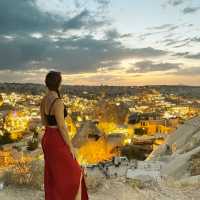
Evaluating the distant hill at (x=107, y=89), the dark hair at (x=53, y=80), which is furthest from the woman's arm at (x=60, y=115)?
the distant hill at (x=107, y=89)

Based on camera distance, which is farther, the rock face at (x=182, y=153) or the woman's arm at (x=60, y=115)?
the rock face at (x=182, y=153)

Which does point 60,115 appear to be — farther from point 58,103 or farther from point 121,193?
point 121,193

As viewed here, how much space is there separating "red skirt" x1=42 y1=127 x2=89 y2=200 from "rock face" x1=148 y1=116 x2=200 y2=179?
648 cm

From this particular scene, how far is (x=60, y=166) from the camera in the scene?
5.02 m

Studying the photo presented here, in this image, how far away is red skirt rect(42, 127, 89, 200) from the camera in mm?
4957

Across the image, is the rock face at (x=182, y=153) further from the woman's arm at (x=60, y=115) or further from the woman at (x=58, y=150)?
the woman's arm at (x=60, y=115)

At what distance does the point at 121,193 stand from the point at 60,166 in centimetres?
304

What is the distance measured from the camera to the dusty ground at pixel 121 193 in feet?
25.0

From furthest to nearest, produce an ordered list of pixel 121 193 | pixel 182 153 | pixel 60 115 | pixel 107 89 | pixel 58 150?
pixel 107 89, pixel 182 153, pixel 121 193, pixel 58 150, pixel 60 115

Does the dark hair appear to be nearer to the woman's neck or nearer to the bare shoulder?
the woman's neck

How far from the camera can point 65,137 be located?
4.88m

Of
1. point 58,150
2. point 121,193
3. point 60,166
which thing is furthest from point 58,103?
point 121,193

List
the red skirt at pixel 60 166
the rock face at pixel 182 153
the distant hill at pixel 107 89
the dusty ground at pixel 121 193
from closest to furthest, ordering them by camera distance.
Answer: the red skirt at pixel 60 166 < the dusty ground at pixel 121 193 < the rock face at pixel 182 153 < the distant hill at pixel 107 89

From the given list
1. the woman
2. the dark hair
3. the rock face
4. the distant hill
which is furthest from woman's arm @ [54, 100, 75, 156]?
the distant hill
